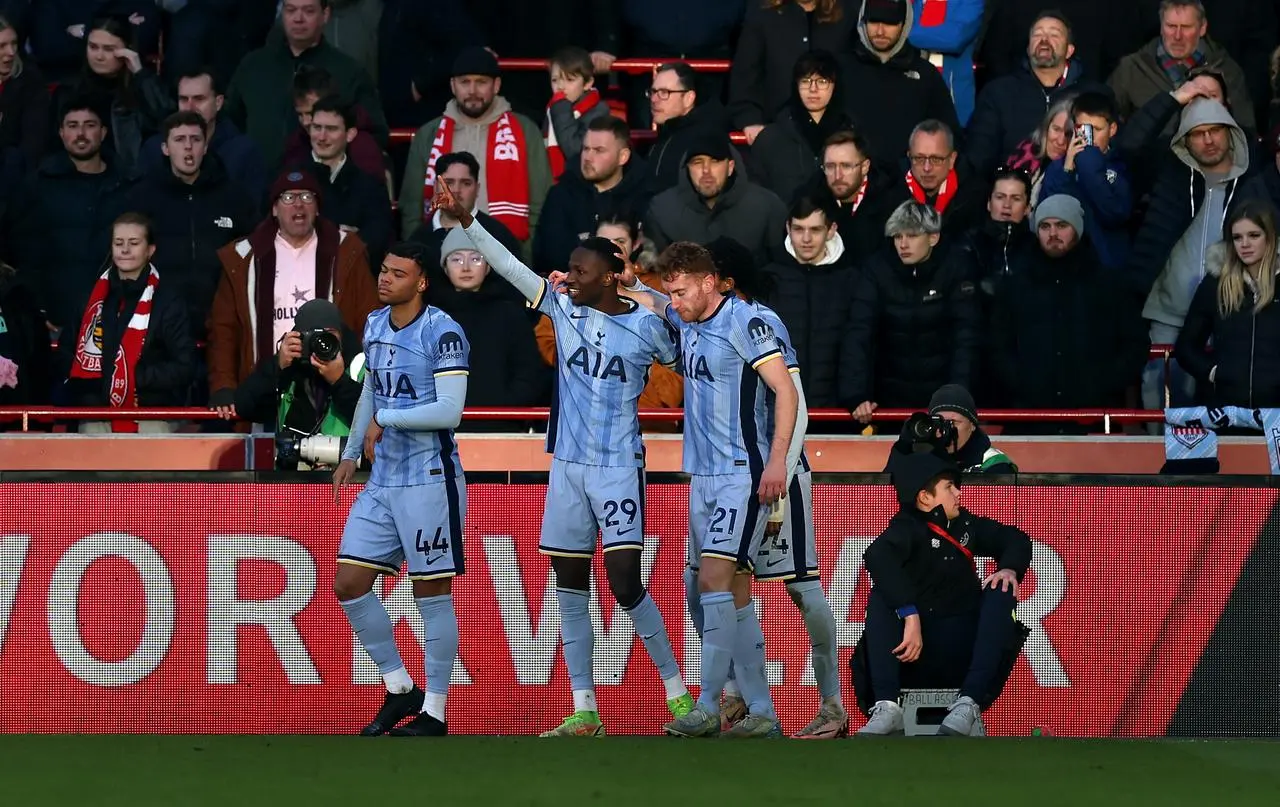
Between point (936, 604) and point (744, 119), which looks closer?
point (936, 604)

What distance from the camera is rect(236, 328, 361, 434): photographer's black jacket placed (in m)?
10.3

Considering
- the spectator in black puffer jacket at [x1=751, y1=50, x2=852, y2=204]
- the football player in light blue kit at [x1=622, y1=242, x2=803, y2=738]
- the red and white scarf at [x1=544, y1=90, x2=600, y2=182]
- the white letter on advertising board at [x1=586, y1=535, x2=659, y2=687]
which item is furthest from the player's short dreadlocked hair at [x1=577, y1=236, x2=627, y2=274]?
the red and white scarf at [x1=544, y1=90, x2=600, y2=182]

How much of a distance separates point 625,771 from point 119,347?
5355mm

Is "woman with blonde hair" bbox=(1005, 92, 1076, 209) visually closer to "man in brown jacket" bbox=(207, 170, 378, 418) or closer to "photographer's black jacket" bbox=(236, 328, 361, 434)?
"man in brown jacket" bbox=(207, 170, 378, 418)

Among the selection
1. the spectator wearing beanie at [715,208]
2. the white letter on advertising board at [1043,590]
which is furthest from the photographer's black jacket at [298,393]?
the white letter on advertising board at [1043,590]

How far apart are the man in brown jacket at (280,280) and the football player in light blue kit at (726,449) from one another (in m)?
3.34

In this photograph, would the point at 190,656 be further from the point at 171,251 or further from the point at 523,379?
the point at 171,251

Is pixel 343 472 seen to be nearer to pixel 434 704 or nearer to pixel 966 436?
pixel 434 704

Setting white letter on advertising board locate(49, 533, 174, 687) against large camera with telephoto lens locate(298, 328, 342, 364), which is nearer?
large camera with telephoto lens locate(298, 328, 342, 364)

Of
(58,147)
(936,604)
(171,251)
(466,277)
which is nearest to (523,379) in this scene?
(466,277)

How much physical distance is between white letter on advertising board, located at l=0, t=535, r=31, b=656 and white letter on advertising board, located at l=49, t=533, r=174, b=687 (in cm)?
16

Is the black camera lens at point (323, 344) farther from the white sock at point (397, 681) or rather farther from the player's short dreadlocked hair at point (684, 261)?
the player's short dreadlocked hair at point (684, 261)

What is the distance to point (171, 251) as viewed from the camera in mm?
12789

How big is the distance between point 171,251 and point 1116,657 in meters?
5.95
